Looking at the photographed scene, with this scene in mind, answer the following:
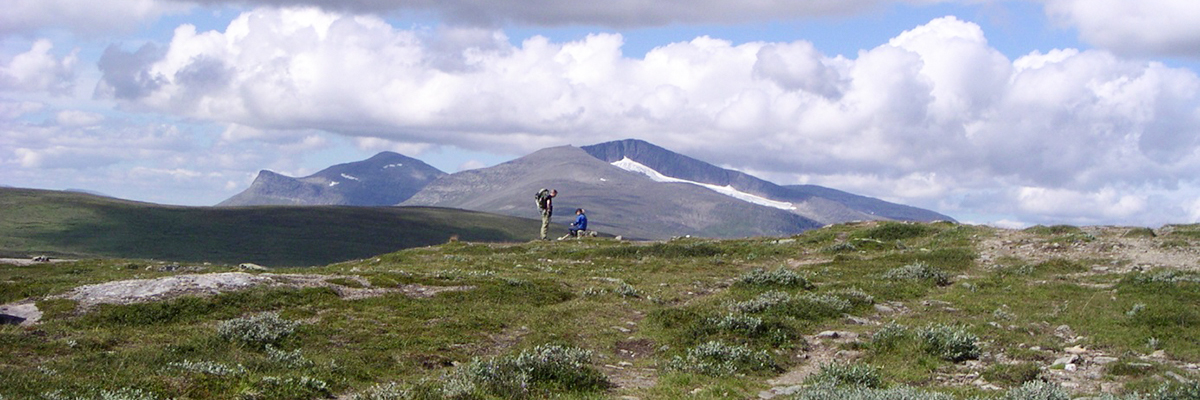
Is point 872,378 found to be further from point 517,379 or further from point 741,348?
point 517,379

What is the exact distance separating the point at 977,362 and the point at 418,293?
14269 millimetres

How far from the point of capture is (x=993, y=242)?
133ft

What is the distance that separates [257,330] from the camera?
1695 cm

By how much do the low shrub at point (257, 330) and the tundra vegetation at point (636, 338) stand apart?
0.15 ft

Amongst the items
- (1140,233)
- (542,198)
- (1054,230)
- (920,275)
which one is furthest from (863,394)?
(542,198)

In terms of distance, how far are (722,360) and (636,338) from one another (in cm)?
352

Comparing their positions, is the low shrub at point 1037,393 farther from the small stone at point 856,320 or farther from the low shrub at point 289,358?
the low shrub at point 289,358

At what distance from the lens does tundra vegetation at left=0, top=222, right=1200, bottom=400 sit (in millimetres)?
13461

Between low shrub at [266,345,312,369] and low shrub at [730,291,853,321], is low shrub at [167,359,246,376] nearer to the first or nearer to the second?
low shrub at [266,345,312,369]

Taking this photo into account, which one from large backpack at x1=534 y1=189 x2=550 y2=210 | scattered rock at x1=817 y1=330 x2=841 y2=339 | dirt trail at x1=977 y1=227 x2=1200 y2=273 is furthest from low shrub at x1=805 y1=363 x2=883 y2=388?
large backpack at x1=534 y1=189 x2=550 y2=210

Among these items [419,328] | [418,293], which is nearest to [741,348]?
Answer: [419,328]

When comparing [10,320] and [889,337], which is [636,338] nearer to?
[889,337]

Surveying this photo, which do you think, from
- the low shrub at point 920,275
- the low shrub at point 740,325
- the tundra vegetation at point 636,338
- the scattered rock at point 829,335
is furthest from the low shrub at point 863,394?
the low shrub at point 920,275

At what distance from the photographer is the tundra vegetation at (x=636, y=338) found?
1346 cm
